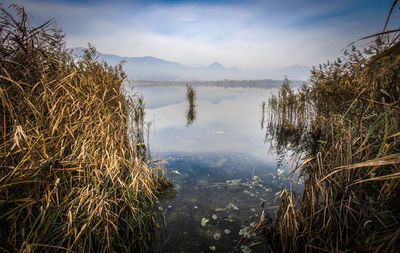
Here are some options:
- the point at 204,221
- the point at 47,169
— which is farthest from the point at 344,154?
the point at 47,169

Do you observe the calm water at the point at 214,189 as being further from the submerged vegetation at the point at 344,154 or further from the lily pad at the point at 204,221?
the submerged vegetation at the point at 344,154

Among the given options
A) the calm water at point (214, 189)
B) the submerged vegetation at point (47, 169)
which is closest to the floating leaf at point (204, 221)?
the calm water at point (214, 189)

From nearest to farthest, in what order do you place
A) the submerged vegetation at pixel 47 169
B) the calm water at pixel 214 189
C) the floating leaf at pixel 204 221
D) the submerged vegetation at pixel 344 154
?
the submerged vegetation at pixel 344 154 < the submerged vegetation at pixel 47 169 < the calm water at pixel 214 189 < the floating leaf at pixel 204 221

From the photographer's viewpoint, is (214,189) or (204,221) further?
(214,189)

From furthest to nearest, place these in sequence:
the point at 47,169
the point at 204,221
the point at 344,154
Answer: the point at 204,221, the point at 344,154, the point at 47,169

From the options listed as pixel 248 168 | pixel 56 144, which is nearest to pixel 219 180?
pixel 248 168

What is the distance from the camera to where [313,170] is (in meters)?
→ 2.55

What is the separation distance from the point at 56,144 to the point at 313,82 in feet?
34.7

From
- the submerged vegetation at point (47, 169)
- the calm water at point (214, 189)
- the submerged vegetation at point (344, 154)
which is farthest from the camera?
the calm water at point (214, 189)

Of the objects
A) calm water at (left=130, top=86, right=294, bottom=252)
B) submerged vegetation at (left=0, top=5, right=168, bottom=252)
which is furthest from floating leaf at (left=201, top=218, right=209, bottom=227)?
submerged vegetation at (left=0, top=5, right=168, bottom=252)

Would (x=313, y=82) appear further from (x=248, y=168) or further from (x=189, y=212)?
(x=189, y=212)

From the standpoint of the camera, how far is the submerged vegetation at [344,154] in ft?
5.42

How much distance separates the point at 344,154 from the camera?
2.57 metres

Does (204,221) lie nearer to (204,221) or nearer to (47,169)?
(204,221)
